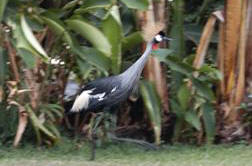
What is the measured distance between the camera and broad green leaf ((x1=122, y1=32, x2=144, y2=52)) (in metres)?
8.36

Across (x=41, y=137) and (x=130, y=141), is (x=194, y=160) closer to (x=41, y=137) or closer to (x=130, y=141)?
(x=130, y=141)

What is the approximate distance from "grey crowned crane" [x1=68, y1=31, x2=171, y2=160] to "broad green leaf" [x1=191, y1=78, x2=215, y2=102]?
0.77m

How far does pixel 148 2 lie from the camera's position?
321 inches

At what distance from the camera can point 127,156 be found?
833 cm

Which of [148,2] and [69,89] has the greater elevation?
[148,2]

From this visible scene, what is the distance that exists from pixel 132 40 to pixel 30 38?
1232 millimetres

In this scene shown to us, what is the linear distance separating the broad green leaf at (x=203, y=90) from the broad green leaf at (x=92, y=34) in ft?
3.79

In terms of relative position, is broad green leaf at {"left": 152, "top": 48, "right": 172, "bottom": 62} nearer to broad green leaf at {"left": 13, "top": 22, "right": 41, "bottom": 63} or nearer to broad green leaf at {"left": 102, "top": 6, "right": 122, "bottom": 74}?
broad green leaf at {"left": 102, "top": 6, "right": 122, "bottom": 74}

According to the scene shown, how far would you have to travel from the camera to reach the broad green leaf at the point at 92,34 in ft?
26.8

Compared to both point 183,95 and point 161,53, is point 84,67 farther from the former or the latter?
point 183,95

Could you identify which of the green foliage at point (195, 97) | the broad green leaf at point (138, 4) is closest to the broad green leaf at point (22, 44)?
the broad green leaf at point (138, 4)

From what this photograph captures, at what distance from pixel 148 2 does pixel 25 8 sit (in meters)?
1.44

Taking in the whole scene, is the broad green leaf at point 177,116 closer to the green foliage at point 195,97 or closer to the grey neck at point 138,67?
the green foliage at point 195,97

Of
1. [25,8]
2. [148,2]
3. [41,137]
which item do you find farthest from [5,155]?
[148,2]
